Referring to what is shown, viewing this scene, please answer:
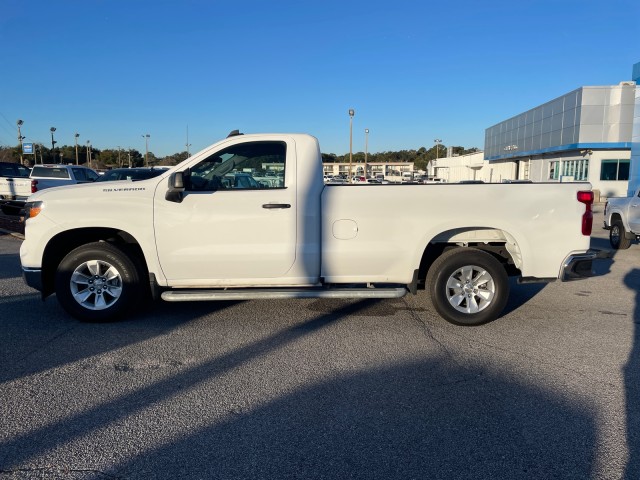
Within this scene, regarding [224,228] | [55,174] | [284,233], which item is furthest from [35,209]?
[55,174]

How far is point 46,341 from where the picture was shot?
5.47 metres

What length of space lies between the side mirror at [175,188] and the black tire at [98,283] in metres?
0.88

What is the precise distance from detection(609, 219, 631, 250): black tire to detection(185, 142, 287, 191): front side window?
9651 millimetres

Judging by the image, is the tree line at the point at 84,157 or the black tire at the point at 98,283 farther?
the tree line at the point at 84,157

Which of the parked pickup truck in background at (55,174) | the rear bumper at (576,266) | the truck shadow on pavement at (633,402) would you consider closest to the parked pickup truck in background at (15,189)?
the parked pickup truck in background at (55,174)

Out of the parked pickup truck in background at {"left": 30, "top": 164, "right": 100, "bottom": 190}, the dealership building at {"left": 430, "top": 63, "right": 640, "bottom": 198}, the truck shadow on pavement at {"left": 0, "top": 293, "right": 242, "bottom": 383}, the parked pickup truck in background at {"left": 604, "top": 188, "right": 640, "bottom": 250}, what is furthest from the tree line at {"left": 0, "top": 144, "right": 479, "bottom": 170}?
the truck shadow on pavement at {"left": 0, "top": 293, "right": 242, "bottom": 383}

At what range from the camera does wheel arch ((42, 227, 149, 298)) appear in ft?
19.8

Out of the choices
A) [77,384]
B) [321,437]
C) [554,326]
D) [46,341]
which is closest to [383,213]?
[554,326]

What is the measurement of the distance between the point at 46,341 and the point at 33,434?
83.4 inches

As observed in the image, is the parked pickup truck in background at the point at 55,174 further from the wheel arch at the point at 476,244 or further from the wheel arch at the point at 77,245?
the wheel arch at the point at 476,244

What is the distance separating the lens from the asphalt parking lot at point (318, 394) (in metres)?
3.27

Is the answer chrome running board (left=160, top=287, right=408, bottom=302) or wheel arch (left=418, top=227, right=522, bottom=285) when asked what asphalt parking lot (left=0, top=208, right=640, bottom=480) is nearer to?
chrome running board (left=160, top=287, right=408, bottom=302)

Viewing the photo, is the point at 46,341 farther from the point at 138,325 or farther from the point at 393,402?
the point at 393,402

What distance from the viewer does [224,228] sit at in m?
5.81
